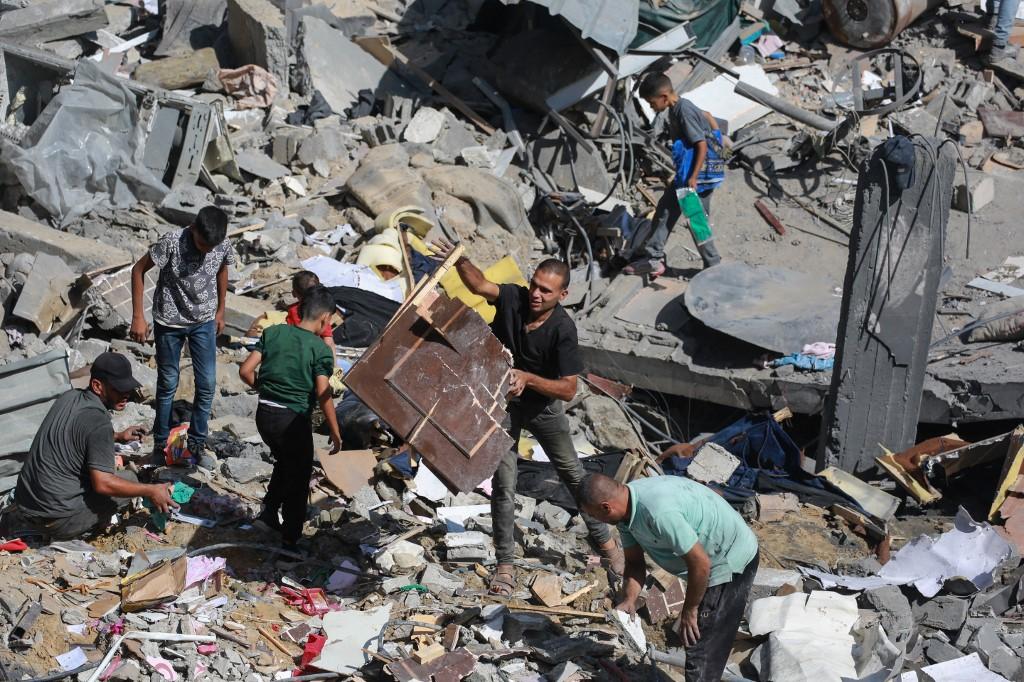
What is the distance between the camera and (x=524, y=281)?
1051 cm

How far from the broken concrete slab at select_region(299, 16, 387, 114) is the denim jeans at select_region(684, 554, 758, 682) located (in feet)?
31.4

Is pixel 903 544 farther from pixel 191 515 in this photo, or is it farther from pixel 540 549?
pixel 191 515

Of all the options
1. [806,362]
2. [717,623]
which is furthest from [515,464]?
[806,362]

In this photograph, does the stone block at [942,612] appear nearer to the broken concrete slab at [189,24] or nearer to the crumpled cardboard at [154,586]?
the crumpled cardboard at [154,586]

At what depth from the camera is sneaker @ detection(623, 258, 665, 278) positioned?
35.4ft

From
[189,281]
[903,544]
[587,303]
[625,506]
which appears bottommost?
[587,303]

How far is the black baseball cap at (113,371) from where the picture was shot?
18.5 feet

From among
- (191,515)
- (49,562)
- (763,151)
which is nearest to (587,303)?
(763,151)

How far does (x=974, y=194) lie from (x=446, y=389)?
8830 mm

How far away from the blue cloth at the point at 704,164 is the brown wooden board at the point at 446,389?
5.00 meters

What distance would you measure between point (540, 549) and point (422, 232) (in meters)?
5.02

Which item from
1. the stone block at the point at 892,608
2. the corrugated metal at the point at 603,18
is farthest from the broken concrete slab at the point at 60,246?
the stone block at the point at 892,608

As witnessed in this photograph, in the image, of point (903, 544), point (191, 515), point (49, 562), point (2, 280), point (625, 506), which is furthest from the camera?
point (2, 280)

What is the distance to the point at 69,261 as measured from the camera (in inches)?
370
